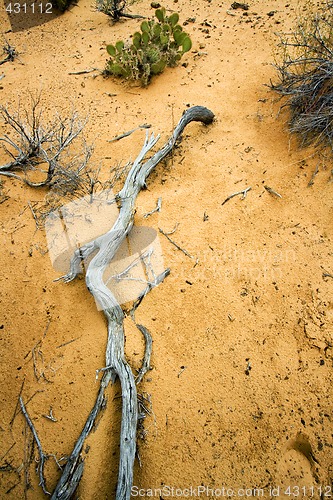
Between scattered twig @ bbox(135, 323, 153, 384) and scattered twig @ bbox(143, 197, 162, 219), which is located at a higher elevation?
scattered twig @ bbox(143, 197, 162, 219)

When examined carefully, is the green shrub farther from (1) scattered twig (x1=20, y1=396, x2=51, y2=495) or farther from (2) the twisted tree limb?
(1) scattered twig (x1=20, y1=396, x2=51, y2=495)

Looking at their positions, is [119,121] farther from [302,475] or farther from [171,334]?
[302,475]

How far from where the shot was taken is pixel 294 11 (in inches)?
183

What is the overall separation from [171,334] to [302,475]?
104cm

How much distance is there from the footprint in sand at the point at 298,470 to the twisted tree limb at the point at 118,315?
801 mm

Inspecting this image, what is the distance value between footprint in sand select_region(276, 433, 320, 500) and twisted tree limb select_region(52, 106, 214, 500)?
2.63ft

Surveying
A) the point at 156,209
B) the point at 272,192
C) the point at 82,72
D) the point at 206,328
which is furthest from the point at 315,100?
the point at 82,72

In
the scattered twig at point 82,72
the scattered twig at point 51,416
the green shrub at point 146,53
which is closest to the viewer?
the scattered twig at point 51,416

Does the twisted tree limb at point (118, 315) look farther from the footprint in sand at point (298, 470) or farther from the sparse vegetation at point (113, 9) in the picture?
the sparse vegetation at point (113, 9)

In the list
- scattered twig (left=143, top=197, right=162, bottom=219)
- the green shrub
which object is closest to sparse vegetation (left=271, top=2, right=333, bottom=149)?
scattered twig (left=143, top=197, right=162, bottom=219)

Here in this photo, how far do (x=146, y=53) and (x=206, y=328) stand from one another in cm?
369

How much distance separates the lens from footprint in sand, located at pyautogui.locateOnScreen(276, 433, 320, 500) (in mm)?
1638

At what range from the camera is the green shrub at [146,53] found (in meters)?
4.10

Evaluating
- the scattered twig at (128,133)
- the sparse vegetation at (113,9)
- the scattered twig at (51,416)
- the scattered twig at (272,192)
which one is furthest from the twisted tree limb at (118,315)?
the sparse vegetation at (113,9)
